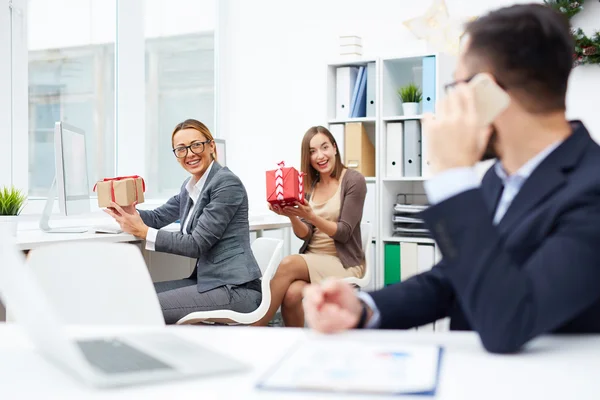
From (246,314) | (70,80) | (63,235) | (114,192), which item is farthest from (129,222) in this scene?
(70,80)

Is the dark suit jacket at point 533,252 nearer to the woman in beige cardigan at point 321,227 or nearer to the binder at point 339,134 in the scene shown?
the woman in beige cardigan at point 321,227

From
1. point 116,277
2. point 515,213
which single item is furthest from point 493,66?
point 116,277

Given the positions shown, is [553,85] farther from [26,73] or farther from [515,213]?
[26,73]

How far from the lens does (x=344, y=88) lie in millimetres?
4516

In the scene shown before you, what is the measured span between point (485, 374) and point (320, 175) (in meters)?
3.17

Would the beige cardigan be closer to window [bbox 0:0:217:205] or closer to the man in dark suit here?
window [bbox 0:0:217:205]

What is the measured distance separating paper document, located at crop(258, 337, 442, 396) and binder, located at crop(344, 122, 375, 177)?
3.40m

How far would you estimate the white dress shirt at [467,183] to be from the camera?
97 centimetres

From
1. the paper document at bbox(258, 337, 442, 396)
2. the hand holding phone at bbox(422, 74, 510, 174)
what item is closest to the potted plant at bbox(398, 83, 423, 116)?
the hand holding phone at bbox(422, 74, 510, 174)

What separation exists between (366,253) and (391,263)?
495mm

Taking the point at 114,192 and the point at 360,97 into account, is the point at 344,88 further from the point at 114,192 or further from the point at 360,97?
the point at 114,192

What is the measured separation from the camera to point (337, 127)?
451cm

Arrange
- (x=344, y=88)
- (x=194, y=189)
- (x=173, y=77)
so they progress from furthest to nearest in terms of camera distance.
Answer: (x=173, y=77)
(x=344, y=88)
(x=194, y=189)

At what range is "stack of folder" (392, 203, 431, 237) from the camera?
4.26 m
